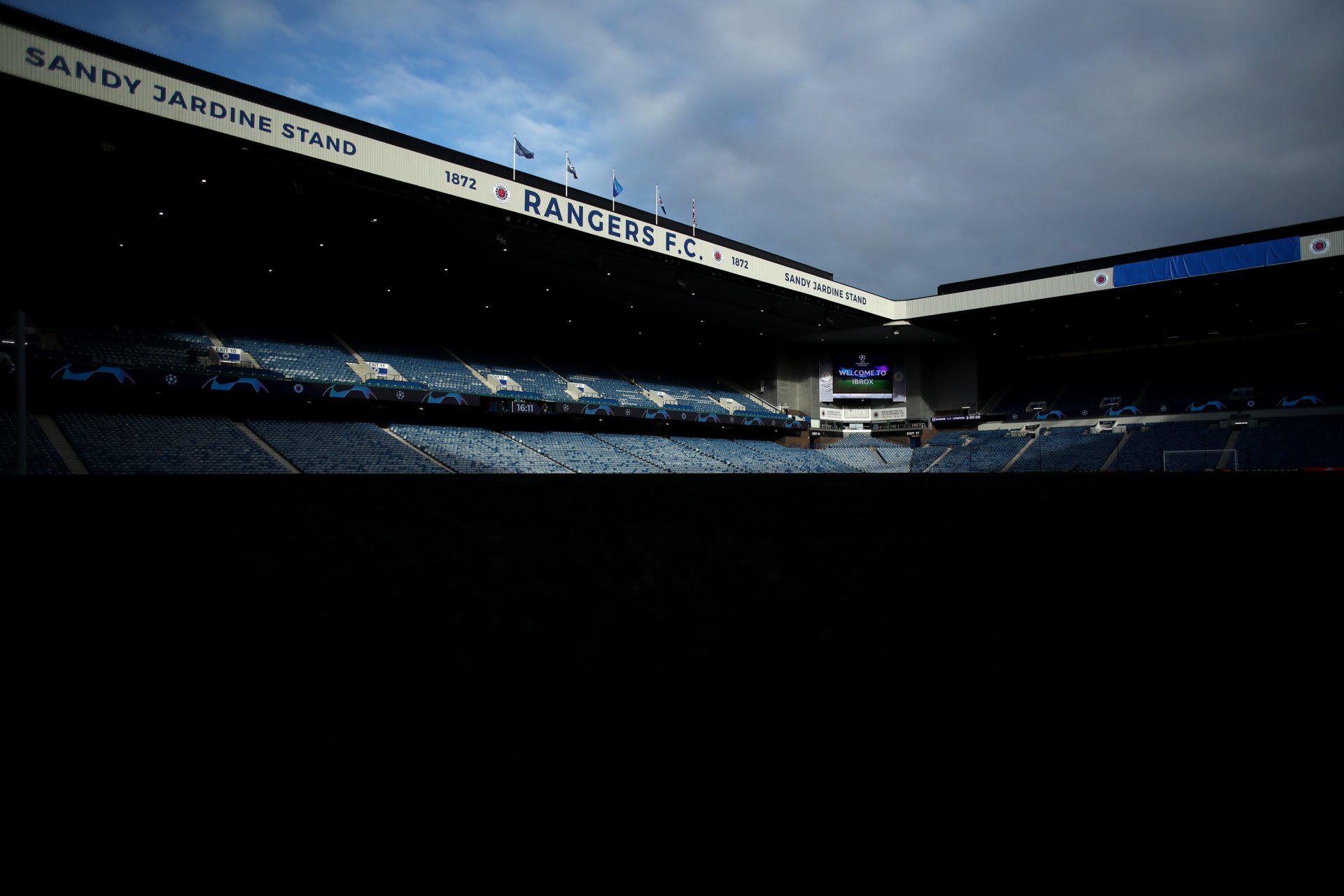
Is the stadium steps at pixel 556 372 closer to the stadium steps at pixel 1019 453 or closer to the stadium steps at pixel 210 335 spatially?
the stadium steps at pixel 210 335

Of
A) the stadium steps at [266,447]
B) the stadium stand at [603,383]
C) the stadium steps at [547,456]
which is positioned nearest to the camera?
the stadium steps at [266,447]

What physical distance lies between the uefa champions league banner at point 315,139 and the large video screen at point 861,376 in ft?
41.0

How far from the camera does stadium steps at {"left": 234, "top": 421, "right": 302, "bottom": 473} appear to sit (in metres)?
14.6

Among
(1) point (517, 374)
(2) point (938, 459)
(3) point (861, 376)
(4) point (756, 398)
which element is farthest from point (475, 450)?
(3) point (861, 376)

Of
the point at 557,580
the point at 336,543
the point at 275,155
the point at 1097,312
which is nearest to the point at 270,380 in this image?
the point at 275,155

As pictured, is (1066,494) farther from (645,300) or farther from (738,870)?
(645,300)

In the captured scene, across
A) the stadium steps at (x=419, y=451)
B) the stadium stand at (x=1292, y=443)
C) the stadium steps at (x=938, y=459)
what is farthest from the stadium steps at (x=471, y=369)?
the stadium stand at (x=1292, y=443)

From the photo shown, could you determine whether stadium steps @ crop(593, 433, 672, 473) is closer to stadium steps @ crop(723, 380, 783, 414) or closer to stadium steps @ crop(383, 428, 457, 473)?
stadium steps @ crop(383, 428, 457, 473)

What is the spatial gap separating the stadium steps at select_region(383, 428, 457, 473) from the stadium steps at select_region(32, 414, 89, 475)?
273 inches

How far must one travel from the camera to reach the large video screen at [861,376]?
33438 millimetres

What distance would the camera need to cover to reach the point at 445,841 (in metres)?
0.53

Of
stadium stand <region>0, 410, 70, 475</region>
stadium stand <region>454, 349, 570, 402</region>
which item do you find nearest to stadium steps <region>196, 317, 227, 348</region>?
stadium stand <region>0, 410, 70, 475</region>

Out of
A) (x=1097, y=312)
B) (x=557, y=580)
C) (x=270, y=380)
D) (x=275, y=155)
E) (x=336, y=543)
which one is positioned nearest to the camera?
(x=557, y=580)

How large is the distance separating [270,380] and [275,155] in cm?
581
